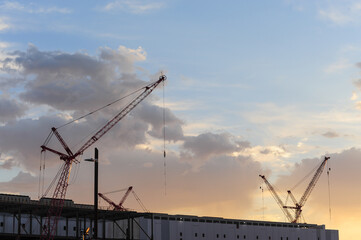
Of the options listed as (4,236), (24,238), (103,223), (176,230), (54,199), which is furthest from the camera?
(176,230)

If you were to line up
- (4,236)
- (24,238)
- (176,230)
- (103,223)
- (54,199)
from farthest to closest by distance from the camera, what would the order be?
1. (176,230)
2. (54,199)
3. (103,223)
4. (24,238)
5. (4,236)

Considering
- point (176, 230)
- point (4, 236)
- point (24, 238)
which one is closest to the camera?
point (4, 236)

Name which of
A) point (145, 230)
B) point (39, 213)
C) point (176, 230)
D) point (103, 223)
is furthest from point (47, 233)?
point (176, 230)

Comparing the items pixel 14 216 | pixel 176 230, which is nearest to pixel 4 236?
pixel 14 216

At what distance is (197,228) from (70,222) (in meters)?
48.0

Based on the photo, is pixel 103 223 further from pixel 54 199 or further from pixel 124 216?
pixel 54 199

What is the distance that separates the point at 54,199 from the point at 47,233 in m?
21.3

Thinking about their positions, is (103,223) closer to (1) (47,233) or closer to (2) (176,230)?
(1) (47,233)

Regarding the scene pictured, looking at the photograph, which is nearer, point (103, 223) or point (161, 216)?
point (103, 223)

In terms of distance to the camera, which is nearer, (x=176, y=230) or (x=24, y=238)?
(x=24, y=238)

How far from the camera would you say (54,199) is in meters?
176

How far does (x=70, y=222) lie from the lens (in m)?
166

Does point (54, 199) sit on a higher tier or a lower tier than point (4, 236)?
higher

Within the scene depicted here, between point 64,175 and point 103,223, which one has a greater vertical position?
point 64,175
